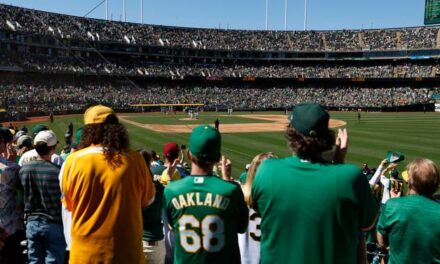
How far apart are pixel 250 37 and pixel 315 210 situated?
89172mm

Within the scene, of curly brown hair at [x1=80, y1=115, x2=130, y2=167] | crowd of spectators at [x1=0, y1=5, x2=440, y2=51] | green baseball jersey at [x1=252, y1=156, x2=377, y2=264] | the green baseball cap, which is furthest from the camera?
crowd of spectators at [x1=0, y1=5, x2=440, y2=51]

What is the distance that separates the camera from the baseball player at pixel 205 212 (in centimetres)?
340

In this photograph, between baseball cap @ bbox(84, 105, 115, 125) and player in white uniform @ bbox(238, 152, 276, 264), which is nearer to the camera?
baseball cap @ bbox(84, 105, 115, 125)

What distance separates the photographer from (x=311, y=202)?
9.37ft

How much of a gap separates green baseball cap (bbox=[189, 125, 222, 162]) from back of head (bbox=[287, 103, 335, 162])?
766mm

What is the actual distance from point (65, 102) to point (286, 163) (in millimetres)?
53512

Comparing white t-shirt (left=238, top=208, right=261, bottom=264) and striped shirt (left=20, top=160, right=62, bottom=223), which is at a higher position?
striped shirt (left=20, top=160, right=62, bottom=223)

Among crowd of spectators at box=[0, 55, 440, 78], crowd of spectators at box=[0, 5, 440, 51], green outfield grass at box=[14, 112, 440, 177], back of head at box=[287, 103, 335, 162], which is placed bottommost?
green outfield grass at box=[14, 112, 440, 177]

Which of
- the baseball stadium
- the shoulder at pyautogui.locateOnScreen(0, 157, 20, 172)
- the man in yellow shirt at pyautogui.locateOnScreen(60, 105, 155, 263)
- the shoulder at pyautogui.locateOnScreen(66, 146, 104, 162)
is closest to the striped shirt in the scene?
the shoulder at pyautogui.locateOnScreen(0, 157, 20, 172)

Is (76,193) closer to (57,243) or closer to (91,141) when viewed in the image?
(91,141)

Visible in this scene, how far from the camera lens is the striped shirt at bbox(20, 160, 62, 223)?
15.6ft

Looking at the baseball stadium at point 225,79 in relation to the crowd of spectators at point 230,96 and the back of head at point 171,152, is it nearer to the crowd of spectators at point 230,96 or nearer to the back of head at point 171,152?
the crowd of spectators at point 230,96

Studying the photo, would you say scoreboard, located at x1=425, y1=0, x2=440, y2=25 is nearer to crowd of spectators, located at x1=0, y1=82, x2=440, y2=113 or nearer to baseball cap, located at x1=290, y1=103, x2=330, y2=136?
crowd of spectators, located at x1=0, y1=82, x2=440, y2=113

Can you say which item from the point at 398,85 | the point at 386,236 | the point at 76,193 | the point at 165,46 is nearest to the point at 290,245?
the point at 386,236
